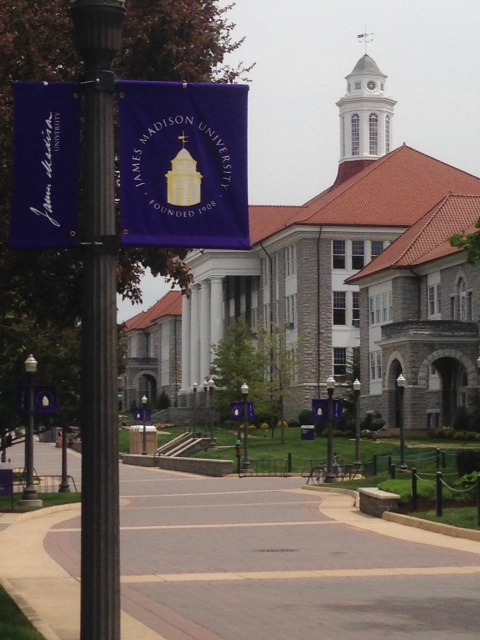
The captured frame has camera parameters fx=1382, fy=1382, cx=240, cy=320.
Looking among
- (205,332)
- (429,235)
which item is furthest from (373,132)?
(429,235)

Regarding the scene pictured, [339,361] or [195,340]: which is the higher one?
[195,340]

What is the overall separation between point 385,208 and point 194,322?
27113 millimetres

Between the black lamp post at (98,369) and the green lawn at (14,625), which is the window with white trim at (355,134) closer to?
the green lawn at (14,625)

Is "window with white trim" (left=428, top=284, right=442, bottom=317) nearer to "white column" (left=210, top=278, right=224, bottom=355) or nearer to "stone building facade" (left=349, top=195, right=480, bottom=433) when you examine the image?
"stone building facade" (left=349, top=195, right=480, bottom=433)

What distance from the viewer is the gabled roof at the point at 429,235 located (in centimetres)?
7450

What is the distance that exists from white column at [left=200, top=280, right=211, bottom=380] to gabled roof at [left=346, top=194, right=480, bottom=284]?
24516mm

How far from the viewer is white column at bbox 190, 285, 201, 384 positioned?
107812 millimetres

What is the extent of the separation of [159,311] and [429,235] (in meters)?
69.5

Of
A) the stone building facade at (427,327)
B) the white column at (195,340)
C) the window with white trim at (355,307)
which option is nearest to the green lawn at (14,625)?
the stone building facade at (427,327)

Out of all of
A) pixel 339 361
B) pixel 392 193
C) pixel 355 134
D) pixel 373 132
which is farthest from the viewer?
pixel 355 134

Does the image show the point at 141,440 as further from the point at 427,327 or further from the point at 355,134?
the point at 355,134

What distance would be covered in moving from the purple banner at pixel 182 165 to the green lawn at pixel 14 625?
16.0ft

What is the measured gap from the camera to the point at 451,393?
68312mm

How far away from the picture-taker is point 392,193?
9012 centimetres
